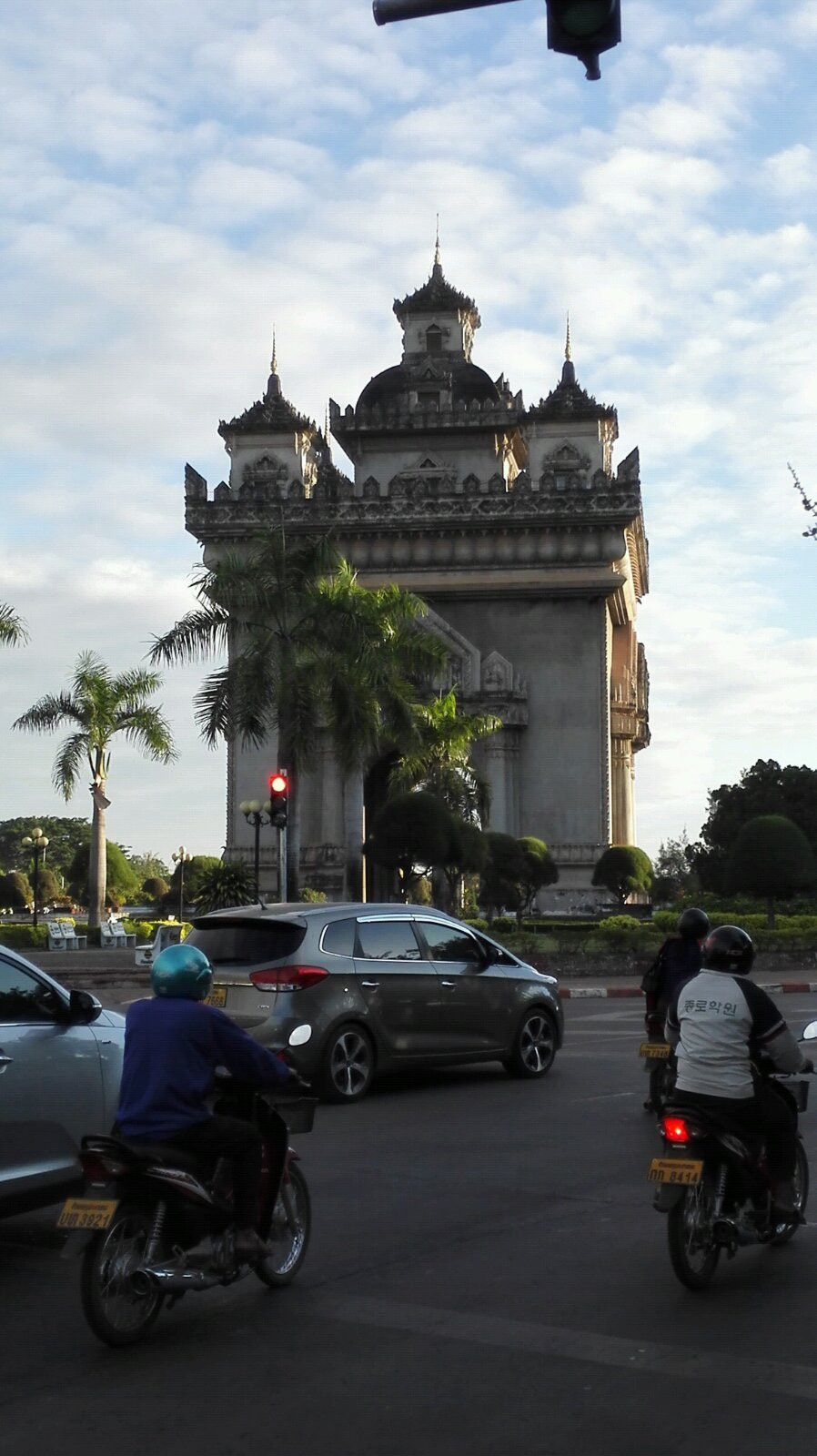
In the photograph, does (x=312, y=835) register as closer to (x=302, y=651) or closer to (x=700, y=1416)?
(x=302, y=651)

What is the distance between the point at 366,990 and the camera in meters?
13.8

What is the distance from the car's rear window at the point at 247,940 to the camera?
13539mm

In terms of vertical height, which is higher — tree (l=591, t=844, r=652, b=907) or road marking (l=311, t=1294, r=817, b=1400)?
tree (l=591, t=844, r=652, b=907)

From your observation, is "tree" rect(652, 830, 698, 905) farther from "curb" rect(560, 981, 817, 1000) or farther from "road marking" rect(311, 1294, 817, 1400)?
"road marking" rect(311, 1294, 817, 1400)

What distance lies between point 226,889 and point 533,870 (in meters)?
11.4

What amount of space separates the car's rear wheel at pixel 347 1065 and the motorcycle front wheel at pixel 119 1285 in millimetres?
7007

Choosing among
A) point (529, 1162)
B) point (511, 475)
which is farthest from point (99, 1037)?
point (511, 475)

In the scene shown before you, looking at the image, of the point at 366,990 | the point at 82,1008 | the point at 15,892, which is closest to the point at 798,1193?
the point at 82,1008

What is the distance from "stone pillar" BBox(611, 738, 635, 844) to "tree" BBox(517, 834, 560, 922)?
13.6 metres

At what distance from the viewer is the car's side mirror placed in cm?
838

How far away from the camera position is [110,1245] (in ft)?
20.5

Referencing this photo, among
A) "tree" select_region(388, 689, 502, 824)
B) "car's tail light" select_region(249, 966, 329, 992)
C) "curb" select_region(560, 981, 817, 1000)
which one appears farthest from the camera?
"tree" select_region(388, 689, 502, 824)

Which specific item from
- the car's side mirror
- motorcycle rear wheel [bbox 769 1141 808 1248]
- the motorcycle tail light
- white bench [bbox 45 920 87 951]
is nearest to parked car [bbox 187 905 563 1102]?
the car's side mirror

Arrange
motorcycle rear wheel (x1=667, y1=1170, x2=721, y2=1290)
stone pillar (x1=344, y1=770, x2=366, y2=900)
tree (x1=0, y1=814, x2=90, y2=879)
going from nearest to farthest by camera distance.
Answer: motorcycle rear wheel (x1=667, y1=1170, x2=721, y2=1290) → stone pillar (x1=344, y1=770, x2=366, y2=900) → tree (x1=0, y1=814, x2=90, y2=879)
